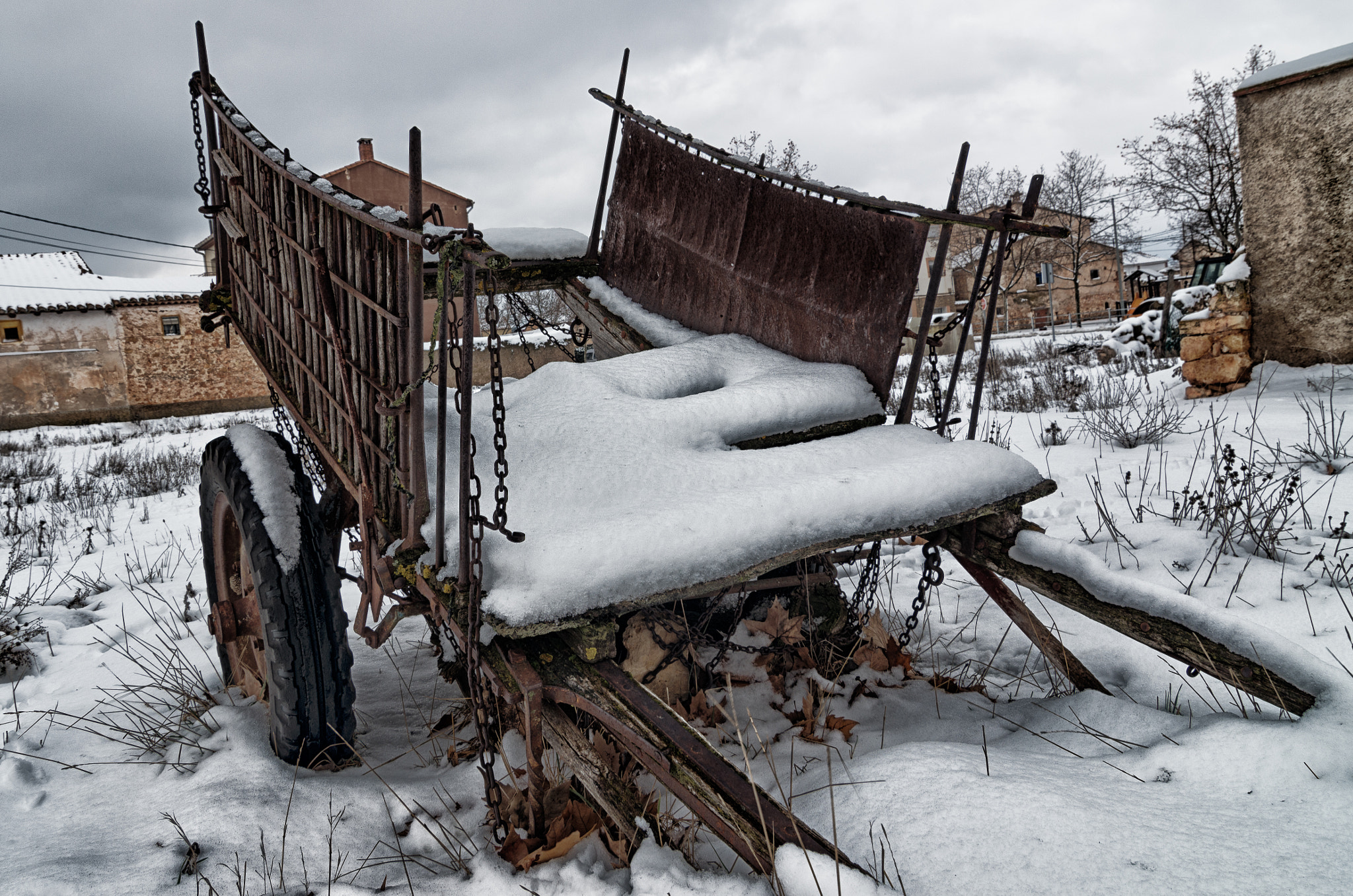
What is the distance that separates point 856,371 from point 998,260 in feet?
1.88

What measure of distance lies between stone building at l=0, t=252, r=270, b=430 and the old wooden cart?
20.9 m

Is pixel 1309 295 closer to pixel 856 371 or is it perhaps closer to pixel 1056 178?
pixel 856 371

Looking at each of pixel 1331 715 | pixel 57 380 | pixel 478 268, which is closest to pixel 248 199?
pixel 478 268

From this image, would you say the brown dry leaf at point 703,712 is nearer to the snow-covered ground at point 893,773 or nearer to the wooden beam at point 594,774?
the snow-covered ground at point 893,773

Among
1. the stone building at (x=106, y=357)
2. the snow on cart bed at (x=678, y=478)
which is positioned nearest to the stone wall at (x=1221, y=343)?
the snow on cart bed at (x=678, y=478)

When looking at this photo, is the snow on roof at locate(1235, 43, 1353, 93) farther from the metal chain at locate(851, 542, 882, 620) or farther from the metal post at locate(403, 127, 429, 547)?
the metal post at locate(403, 127, 429, 547)

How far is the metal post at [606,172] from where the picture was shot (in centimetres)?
362

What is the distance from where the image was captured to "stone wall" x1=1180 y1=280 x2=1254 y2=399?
5.28 m

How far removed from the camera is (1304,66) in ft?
16.1

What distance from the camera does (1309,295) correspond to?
4.98m

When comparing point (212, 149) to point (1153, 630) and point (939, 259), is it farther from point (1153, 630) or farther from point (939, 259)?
point (1153, 630)

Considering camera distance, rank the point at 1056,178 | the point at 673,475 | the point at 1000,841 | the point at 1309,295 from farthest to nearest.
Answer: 1. the point at 1056,178
2. the point at 1309,295
3. the point at 673,475
4. the point at 1000,841

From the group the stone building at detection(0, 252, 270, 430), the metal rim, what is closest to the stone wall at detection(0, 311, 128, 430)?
the stone building at detection(0, 252, 270, 430)

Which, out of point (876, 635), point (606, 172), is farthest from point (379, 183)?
point (876, 635)
